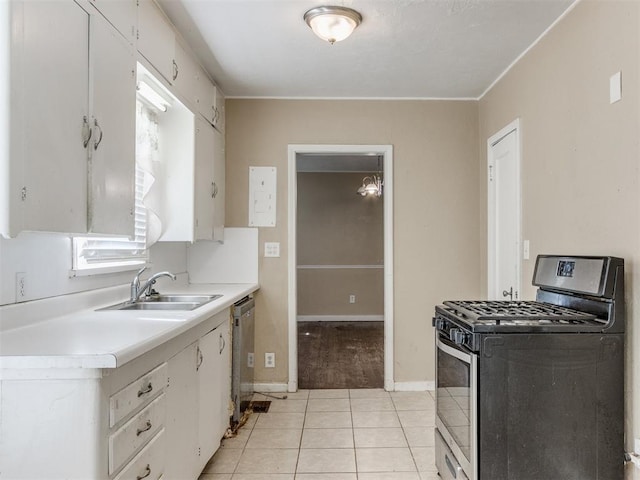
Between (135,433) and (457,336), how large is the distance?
130cm

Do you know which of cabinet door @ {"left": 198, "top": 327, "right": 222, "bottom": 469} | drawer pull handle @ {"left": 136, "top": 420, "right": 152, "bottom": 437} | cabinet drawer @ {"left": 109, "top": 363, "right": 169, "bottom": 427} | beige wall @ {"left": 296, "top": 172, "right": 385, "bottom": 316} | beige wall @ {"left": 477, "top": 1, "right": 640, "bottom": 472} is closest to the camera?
cabinet drawer @ {"left": 109, "top": 363, "right": 169, "bottom": 427}

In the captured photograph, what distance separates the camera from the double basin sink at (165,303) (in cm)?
227

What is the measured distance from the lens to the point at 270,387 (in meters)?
3.66

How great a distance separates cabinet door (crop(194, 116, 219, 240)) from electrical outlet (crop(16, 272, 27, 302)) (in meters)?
1.27

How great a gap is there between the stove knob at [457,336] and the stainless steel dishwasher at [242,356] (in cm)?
148

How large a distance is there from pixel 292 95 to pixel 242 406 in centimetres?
250

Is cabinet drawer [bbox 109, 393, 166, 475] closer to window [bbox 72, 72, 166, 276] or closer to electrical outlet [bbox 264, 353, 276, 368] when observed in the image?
window [bbox 72, 72, 166, 276]

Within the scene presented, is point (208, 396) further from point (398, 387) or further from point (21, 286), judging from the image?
point (398, 387)

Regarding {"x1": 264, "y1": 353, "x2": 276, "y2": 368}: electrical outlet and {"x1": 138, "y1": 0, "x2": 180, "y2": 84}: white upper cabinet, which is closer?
{"x1": 138, "y1": 0, "x2": 180, "y2": 84}: white upper cabinet

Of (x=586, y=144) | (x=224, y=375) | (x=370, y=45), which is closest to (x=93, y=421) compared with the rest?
(x=224, y=375)

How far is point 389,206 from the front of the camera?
145 inches

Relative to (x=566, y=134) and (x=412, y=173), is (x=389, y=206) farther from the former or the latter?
(x=566, y=134)

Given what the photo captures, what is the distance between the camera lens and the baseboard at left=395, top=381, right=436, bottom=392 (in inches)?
144

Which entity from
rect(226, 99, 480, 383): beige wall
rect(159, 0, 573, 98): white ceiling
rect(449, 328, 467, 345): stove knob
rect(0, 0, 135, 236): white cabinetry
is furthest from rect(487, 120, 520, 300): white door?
rect(0, 0, 135, 236): white cabinetry
